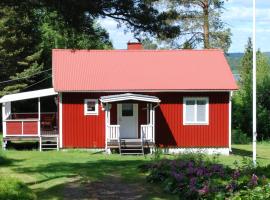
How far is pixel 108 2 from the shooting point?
1291cm

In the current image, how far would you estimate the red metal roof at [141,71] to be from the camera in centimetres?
3162

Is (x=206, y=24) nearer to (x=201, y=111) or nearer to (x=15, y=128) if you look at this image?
(x=201, y=111)

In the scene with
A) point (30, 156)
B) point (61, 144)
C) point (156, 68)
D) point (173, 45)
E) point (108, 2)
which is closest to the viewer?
point (108, 2)

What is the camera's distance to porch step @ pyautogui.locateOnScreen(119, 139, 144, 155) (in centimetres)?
3009

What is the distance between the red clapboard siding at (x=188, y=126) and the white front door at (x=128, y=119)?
117 cm

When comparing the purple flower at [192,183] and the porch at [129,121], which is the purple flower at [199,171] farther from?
the porch at [129,121]

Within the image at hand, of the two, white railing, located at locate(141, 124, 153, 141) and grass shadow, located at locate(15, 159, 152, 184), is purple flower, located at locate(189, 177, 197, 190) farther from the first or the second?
white railing, located at locate(141, 124, 153, 141)

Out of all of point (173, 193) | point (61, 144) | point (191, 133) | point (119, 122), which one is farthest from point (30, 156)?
point (173, 193)

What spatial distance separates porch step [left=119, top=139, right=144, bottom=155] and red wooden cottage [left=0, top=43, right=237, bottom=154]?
0.05 m

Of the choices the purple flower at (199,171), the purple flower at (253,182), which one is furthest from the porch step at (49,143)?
the purple flower at (253,182)

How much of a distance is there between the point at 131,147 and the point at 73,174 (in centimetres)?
1128

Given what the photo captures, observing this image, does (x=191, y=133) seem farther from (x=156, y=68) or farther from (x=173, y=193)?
(x=173, y=193)

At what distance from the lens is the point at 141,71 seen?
33.4m

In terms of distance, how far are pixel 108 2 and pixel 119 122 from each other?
19231 millimetres
